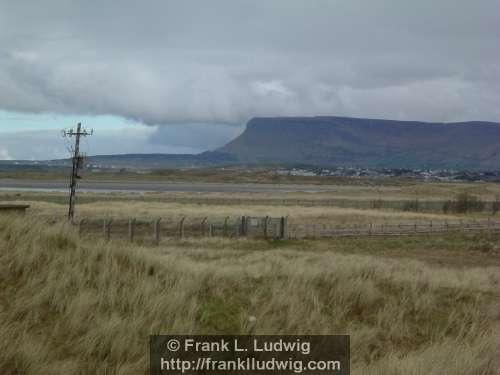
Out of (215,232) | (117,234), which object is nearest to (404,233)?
(215,232)

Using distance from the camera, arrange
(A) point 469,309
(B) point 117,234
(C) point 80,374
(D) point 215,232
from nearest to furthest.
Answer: (C) point 80,374 < (A) point 469,309 < (B) point 117,234 < (D) point 215,232

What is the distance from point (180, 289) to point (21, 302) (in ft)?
7.70

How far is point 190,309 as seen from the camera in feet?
26.1

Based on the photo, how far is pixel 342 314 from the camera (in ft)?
31.3

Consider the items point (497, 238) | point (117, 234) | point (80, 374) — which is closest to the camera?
point (80, 374)

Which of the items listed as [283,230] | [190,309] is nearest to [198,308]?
[190,309]

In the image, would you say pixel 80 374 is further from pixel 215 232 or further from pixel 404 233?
pixel 404 233
